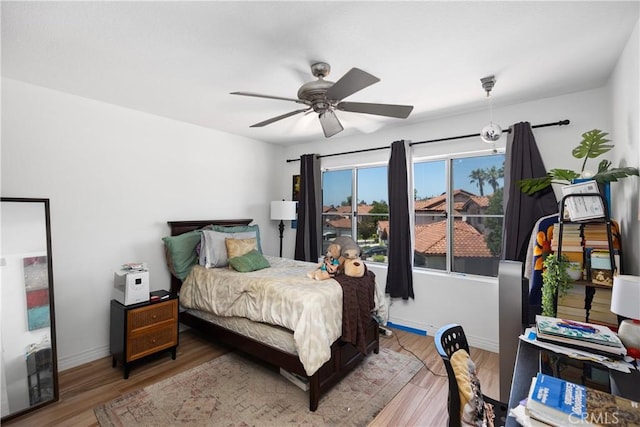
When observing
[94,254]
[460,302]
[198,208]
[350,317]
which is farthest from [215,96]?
[460,302]

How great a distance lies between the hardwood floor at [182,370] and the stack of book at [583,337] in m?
1.08

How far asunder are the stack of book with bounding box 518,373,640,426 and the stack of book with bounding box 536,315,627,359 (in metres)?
0.50

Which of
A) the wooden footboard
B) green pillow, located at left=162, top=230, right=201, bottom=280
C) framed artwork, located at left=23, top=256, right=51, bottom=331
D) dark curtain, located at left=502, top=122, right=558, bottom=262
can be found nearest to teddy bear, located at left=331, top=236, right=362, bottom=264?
the wooden footboard

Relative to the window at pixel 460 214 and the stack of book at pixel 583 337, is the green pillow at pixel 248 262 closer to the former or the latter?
the window at pixel 460 214

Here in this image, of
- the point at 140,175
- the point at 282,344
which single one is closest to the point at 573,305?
the point at 282,344

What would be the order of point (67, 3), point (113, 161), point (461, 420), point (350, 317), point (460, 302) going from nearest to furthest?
point (461, 420)
point (67, 3)
point (350, 317)
point (113, 161)
point (460, 302)

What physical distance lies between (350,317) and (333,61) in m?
2.00

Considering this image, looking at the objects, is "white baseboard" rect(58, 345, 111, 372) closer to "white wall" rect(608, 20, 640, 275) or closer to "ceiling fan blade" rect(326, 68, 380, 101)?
"ceiling fan blade" rect(326, 68, 380, 101)

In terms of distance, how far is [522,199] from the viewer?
8.96ft

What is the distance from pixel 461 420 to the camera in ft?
3.61

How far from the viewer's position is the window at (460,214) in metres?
3.16

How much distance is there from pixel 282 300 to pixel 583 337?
1814 millimetres

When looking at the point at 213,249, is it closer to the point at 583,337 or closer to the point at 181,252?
the point at 181,252

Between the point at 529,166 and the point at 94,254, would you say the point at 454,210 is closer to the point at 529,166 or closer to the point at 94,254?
the point at 529,166
